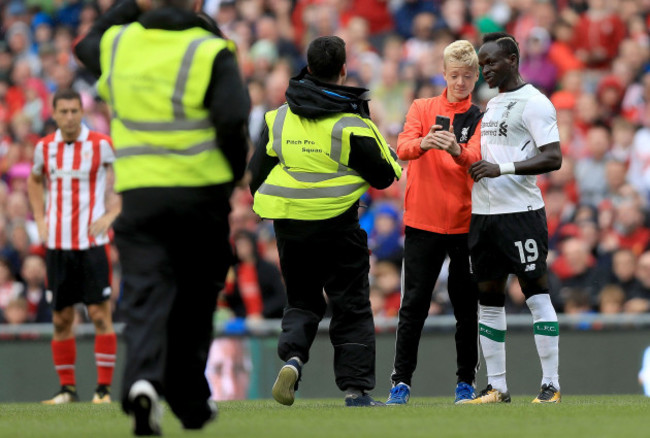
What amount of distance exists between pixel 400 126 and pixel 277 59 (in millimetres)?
3289

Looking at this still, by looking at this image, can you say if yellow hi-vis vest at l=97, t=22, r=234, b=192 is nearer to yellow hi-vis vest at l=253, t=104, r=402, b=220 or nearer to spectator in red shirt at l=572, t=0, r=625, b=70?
yellow hi-vis vest at l=253, t=104, r=402, b=220

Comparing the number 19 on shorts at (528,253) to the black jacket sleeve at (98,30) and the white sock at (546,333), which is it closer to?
the white sock at (546,333)

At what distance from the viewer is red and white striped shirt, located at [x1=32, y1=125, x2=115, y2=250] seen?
10.1 m

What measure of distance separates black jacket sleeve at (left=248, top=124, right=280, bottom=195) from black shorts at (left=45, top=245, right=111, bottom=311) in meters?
2.53

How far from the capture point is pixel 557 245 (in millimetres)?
12820

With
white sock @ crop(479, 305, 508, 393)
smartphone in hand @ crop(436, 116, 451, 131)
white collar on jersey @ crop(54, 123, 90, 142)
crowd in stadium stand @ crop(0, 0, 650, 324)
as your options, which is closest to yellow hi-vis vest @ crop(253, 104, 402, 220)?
smartphone in hand @ crop(436, 116, 451, 131)

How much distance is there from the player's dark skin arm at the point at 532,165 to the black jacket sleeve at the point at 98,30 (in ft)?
8.02

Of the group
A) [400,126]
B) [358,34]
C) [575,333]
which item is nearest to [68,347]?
[575,333]

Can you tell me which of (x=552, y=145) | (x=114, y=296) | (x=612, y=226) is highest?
(x=552, y=145)

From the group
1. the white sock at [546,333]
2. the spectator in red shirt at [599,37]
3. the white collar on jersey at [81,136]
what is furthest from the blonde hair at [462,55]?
the spectator in red shirt at [599,37]

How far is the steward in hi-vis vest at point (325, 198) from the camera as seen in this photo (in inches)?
301

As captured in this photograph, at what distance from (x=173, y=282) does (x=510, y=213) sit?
9.16 feet

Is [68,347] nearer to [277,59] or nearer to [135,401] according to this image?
[135,401]

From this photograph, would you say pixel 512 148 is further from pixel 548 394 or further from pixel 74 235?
pixel 74 235
